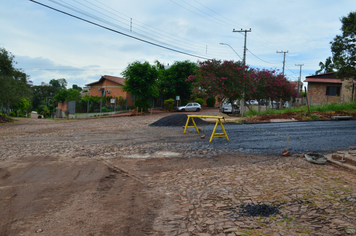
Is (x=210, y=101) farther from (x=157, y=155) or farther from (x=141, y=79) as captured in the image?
(x=157, y=155)

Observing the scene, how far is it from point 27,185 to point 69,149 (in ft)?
15.7

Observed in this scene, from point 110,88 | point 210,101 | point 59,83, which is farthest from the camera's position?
point 59,83

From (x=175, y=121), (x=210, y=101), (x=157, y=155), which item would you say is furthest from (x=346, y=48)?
(x=210, y=101)

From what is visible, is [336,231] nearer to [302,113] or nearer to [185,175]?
[185,175]

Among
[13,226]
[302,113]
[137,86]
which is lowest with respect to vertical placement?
[13,226]

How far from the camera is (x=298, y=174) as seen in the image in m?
7.28

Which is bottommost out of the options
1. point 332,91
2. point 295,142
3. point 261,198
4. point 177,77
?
point 261,198

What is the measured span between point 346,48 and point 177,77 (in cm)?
2609

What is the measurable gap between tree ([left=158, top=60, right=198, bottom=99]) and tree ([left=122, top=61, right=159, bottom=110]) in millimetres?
8098

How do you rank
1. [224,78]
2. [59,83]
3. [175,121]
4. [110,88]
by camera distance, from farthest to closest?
[59,83]
[110,88]
[224,78]
[175,121]

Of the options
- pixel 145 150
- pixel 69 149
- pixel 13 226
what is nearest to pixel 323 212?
pixel 13 226

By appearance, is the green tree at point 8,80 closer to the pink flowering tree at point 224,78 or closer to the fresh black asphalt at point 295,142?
the pink flowering tree at point 224,78

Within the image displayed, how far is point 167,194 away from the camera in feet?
20.1

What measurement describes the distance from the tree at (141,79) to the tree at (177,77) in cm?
810
